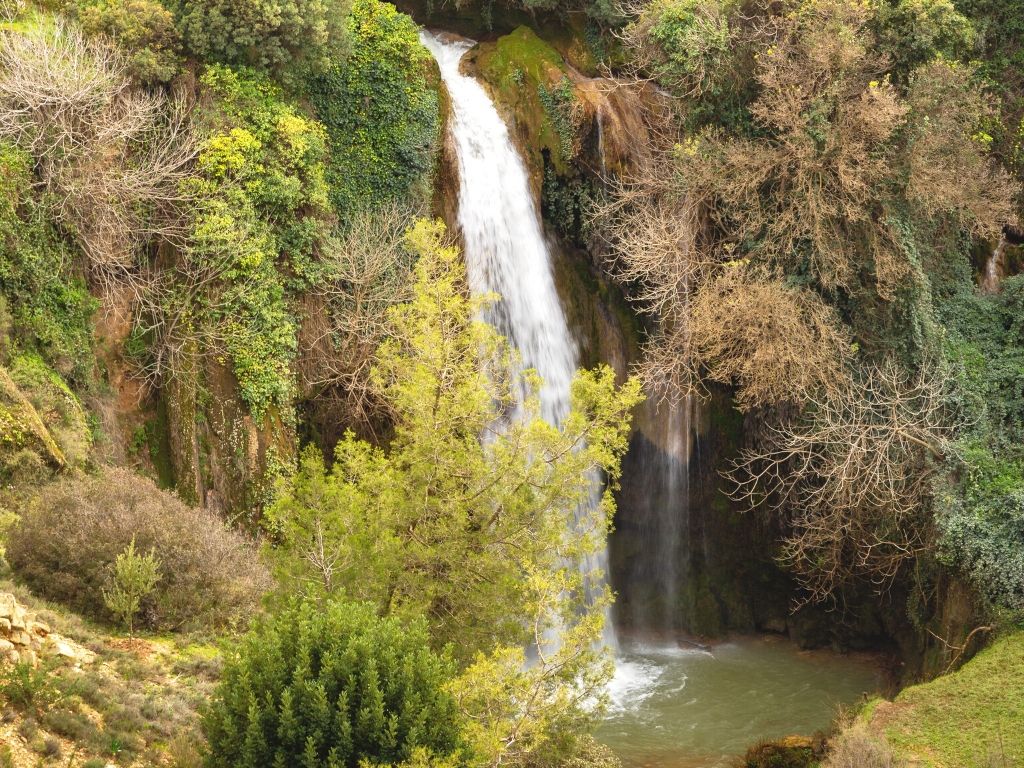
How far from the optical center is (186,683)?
35.9 ft

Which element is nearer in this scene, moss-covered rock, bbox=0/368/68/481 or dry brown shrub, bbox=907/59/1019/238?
moss-covered rock, bbox=0/368/68/481

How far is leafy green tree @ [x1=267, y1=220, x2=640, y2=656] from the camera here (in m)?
11.5

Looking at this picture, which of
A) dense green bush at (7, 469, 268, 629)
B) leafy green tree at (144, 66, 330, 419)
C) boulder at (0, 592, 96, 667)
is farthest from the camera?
leafy green tree at (144, 66, 330, 419)

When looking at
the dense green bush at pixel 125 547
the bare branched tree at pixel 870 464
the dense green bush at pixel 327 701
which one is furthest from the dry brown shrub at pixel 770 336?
the dense green bush at pixel 327 701

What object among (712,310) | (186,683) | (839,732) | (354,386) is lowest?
(839,732)

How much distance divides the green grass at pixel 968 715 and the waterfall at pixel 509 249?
262 inches

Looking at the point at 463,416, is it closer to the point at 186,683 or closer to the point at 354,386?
the point at 186,683

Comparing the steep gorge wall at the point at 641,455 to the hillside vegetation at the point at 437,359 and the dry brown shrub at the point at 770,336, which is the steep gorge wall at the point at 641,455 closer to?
the hillside vegetation at the point at 437,359

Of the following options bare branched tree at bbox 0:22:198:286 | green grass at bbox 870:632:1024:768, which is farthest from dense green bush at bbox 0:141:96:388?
green grass at bbox 870:632:1024:768

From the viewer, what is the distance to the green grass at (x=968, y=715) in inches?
518

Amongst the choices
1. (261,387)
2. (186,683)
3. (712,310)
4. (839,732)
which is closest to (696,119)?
(712,310)

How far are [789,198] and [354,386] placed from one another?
8163 millimetres

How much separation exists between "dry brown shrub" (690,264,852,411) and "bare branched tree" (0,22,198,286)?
8.80m

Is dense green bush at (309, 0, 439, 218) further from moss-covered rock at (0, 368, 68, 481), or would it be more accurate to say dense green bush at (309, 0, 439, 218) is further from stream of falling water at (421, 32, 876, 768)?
moss-covered rock at (0, 368, 68, 481)
